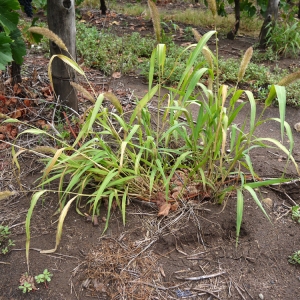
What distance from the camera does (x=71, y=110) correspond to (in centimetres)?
265

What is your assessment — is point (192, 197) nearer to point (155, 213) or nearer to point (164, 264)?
point (155, 213)

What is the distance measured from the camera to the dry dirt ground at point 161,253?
1.61 m

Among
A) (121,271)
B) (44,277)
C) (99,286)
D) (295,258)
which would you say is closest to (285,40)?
(295,258)

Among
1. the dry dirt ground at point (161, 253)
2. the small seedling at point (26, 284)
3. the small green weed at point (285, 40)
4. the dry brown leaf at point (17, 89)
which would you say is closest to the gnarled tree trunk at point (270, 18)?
the small green weed at point (285, 40)

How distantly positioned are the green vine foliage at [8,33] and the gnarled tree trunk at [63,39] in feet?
0.75

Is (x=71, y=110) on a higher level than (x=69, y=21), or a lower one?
lower

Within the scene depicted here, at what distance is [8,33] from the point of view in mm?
2193

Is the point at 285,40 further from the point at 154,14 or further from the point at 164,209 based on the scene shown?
the point at 164,209

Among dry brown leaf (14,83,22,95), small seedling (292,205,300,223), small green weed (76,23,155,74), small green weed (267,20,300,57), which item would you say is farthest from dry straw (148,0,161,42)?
small green weed (267,20,300,57)

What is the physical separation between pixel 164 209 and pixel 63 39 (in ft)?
4.49

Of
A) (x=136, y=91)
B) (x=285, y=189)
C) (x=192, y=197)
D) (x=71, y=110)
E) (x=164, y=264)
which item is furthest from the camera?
(x=136, y=91)

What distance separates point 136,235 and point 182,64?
91.7 inches

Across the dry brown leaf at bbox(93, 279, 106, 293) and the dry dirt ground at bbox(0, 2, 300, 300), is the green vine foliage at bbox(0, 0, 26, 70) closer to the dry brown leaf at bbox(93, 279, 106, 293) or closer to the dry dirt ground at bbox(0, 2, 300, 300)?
the dry dirt ground at bbox(0, 2, 300, 300)

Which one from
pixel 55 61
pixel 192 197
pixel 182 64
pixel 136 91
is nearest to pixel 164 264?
pixel 192 197
